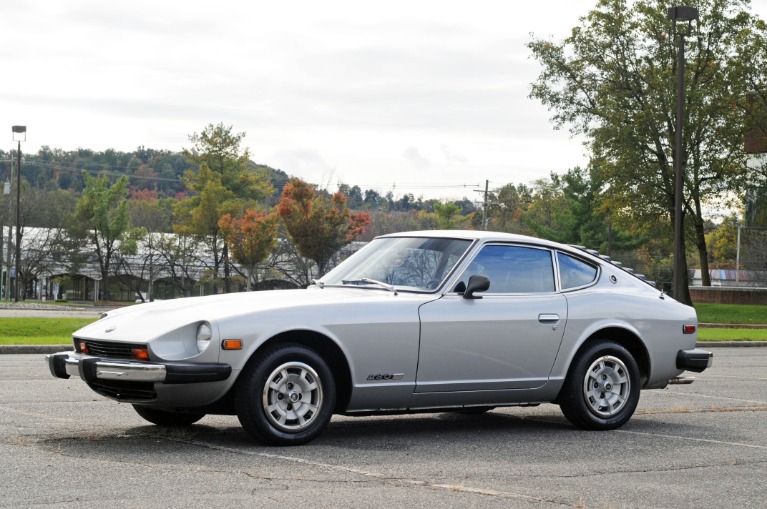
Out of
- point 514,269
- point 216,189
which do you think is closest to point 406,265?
point 514,269

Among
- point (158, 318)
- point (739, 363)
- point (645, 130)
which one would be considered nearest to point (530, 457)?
point (158, 318)

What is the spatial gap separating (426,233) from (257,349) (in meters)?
2.21

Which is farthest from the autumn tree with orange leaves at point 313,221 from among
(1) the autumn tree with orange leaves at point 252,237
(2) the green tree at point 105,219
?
(2) the green tree at point 105,219

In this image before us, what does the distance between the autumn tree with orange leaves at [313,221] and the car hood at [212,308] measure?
40.8 m

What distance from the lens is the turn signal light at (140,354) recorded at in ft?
24.2

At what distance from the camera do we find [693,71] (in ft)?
163


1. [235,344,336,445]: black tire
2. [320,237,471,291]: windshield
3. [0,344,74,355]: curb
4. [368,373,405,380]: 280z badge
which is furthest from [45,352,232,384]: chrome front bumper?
[0,344,74,355]: curb

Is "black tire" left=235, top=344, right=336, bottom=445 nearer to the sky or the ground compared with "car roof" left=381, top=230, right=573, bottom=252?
nearer to the ground

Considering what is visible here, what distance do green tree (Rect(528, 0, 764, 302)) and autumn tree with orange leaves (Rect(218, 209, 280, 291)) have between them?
14002 mm

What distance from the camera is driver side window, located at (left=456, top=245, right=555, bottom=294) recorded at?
891 centimetres

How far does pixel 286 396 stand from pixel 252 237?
152 feet

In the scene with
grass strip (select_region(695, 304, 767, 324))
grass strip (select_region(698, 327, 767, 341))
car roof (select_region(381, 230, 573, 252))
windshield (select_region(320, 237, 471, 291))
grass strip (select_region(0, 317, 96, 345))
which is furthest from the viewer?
grass strip (select_region(695, 304, 767, 324))

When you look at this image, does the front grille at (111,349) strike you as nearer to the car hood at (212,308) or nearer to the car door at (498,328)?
the car hood at (212,308)

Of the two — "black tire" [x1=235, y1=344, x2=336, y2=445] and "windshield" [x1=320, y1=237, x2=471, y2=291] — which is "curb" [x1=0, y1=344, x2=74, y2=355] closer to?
"windshield" [x1=320, y1=237, x2=471, y2=291]
